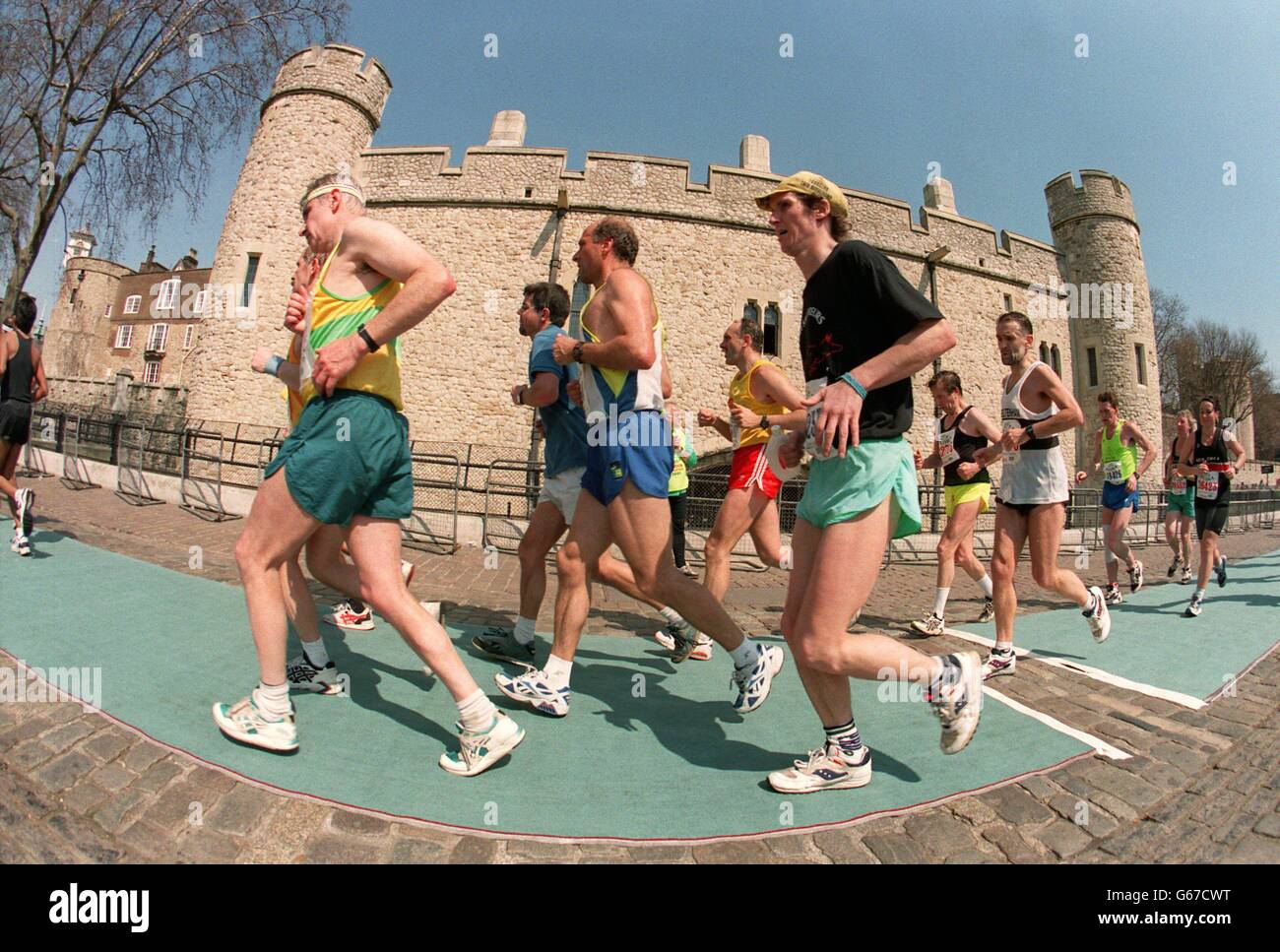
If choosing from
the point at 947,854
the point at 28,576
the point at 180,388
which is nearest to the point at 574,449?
the point at 947,854

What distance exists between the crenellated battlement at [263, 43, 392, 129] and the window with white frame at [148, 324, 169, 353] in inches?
1402

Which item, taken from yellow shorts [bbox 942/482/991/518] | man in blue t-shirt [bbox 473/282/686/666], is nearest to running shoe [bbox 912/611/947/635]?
yellow shorts [bbox 942/482/991/518]

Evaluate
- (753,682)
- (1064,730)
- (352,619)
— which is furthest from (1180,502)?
(352,619)

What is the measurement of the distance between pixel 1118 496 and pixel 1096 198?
21.2 m

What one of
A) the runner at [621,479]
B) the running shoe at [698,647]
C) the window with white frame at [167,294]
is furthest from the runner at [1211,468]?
the window with white frame at [167,294]

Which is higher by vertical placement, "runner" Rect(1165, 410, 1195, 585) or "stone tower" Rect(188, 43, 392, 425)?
"stone tower" Rect(188, 43, 392, 425)

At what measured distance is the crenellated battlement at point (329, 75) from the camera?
52.1 ft

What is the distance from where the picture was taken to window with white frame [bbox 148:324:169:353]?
4262 cm

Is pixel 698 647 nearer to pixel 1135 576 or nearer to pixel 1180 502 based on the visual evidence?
pixel 1135 576

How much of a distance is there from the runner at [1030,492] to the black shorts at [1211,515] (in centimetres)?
384

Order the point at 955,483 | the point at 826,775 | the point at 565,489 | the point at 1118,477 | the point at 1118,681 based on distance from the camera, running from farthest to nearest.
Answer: the point at 1118,477
the point at 955,483
the point at 1118,681
the point at 565,489
the point at 826,775

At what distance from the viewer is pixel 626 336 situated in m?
2.56

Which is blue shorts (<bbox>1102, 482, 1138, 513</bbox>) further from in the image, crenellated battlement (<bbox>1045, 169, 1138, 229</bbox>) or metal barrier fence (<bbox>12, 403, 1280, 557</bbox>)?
crenellated battlement (<bbox>1045, 169, 1138, 229</bbox>)

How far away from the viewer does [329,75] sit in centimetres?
1591
